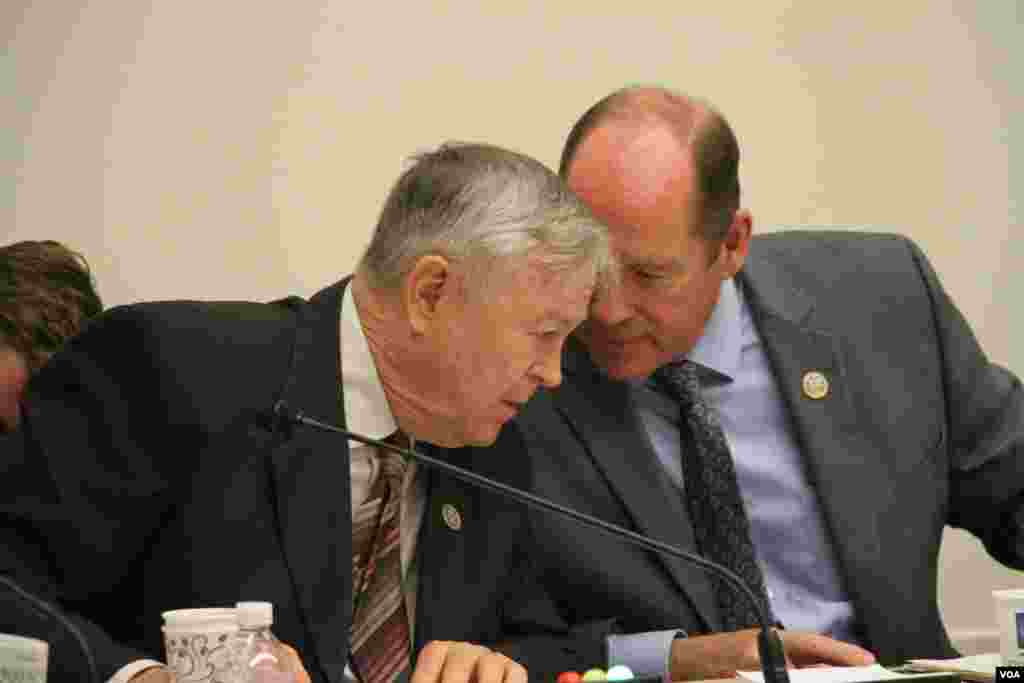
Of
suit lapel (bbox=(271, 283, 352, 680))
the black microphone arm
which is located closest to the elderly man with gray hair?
suit lapel (bbox=(271, 283, 352, 680))

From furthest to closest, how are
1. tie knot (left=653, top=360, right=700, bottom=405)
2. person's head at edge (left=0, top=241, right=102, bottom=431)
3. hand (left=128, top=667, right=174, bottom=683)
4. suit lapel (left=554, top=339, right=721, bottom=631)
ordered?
tie knot (left=653, top=360, right=700, bottom=405)
suit lapel (left=554, top=339, right=721, bottom=631)
person's head at edge (left=0, top=241, right=102, bottom=431)
hand (left=128, top=667, right=174, bottom=683)

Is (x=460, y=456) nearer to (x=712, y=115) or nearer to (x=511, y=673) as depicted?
(x=511, y=673)

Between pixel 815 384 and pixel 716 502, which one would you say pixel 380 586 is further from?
pixel 815 384

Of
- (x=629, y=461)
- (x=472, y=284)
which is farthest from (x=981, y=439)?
(x=472, y=284)

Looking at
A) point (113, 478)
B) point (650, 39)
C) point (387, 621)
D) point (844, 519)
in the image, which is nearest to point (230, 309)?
point (113, 478)

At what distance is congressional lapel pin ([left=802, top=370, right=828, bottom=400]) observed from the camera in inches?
108

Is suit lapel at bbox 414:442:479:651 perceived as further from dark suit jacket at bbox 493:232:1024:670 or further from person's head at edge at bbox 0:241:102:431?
person's head at edge at bbox 0:241:102:431

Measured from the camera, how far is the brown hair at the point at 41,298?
8.14ft

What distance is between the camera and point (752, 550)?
2623 millimetres

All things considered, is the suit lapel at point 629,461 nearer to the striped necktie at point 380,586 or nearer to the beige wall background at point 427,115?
the striped necktie at point 380,586

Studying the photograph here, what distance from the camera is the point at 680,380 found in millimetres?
2717

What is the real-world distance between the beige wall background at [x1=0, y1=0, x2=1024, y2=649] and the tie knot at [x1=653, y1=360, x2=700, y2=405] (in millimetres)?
776

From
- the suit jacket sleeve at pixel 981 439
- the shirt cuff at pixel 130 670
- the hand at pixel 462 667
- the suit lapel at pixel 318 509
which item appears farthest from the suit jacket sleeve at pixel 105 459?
the suit jacket sleeve at pixel 981 439

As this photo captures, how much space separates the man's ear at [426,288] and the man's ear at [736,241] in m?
0.73
